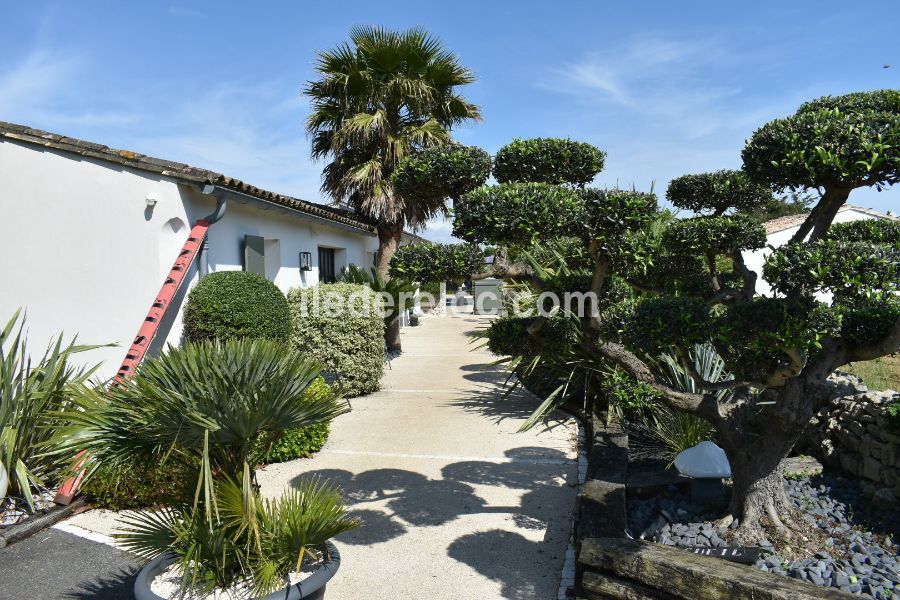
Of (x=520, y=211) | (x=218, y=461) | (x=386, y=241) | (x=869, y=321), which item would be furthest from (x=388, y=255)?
(x=869, y=321)

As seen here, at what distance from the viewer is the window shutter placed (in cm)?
870

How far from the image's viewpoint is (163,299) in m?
6.84

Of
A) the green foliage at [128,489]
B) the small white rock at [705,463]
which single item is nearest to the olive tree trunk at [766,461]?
the small white rock at [705,463]

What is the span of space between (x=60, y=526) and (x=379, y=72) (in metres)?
10.9

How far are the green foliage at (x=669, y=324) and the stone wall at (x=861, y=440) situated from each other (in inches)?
43.4

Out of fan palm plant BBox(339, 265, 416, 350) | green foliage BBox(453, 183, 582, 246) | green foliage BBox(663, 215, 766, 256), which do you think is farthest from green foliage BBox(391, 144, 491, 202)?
fan palm plant BBox(339, 265, 416, 350)

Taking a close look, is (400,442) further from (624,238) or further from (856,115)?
(856,115)

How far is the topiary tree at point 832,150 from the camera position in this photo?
9.60ft

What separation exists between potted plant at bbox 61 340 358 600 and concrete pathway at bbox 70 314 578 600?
87cm

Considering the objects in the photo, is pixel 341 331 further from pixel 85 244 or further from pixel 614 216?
pixel 614 216

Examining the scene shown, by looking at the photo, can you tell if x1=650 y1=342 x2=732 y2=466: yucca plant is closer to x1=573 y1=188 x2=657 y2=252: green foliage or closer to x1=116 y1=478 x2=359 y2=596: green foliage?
x1=573 y1=188 x2=657 y2=252: green foliage

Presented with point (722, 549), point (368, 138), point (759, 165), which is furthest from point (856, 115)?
point (368, 138)

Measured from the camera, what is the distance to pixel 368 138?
12961 mm

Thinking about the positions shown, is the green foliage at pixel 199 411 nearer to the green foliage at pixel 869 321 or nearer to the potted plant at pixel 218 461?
the potted plant at pixel 218 461
